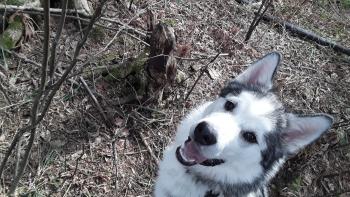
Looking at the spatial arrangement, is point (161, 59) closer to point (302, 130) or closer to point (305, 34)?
point (302, 130)

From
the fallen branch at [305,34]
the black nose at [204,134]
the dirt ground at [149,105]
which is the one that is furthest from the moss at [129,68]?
the fallen branch at [305,34]

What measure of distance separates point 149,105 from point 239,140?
5.49 feet

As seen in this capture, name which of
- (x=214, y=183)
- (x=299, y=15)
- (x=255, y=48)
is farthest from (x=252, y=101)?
(x=299, y=15)

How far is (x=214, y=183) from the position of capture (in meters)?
3.20

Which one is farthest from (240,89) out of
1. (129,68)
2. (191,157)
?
(129,68)

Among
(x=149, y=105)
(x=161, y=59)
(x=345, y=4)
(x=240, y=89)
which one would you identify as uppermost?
(x=345, y=4)

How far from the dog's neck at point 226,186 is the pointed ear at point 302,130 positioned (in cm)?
35

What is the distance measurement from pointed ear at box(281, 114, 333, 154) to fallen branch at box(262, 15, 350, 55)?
9.90 ft

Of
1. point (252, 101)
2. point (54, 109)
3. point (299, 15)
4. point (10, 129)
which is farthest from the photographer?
point (299, 15)

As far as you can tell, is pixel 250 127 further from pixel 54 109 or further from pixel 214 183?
pixel 54 109

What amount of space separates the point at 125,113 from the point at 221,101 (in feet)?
4.62

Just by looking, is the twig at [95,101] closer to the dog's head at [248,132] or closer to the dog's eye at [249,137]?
the dog's head at [248,132]

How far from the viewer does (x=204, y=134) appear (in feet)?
8.93

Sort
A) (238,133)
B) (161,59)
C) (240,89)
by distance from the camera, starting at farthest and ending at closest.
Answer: (161,59) < (240,89) < (238,133)
